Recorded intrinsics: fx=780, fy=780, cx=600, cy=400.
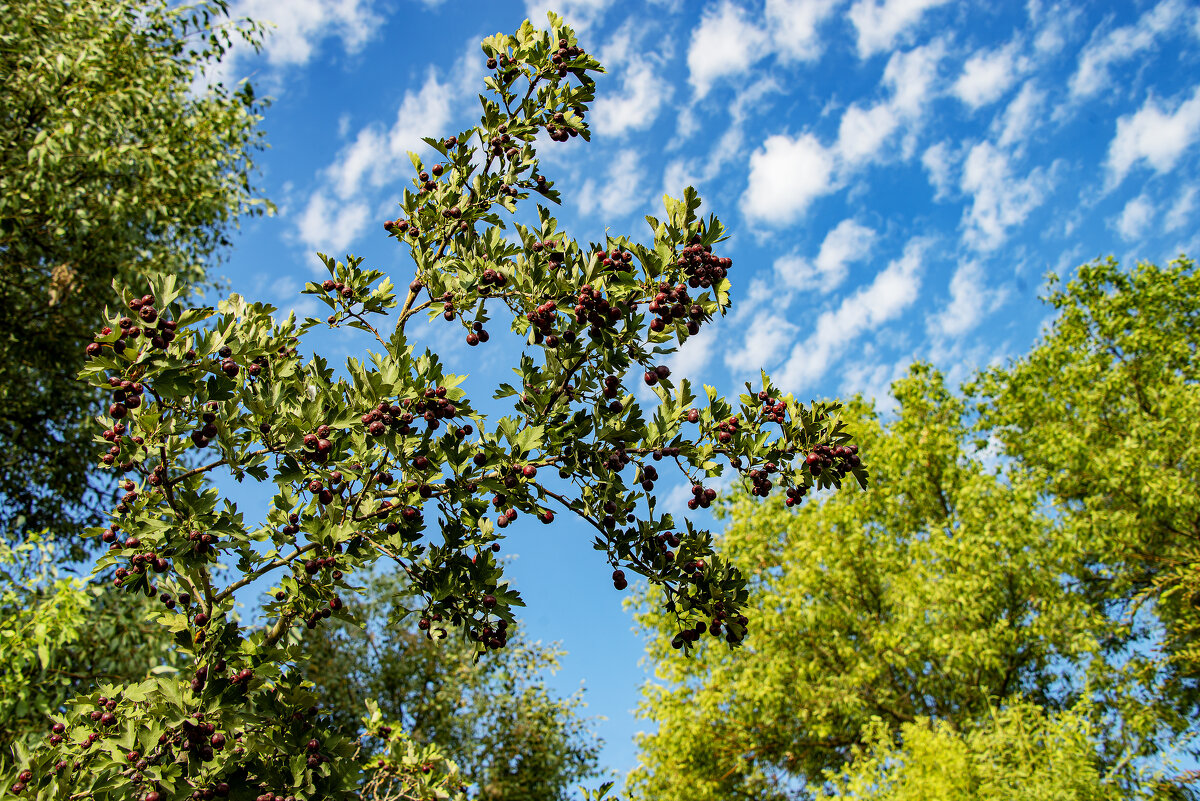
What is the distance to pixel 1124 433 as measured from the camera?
19094mm

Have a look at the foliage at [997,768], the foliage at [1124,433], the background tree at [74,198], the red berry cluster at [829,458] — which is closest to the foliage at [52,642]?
the background tree at [74,198]

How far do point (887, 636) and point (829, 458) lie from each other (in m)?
13.8

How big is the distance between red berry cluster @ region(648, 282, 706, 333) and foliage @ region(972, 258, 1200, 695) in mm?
15352

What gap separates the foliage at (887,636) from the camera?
16188 millimetres

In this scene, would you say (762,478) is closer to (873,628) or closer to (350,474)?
(350,474)

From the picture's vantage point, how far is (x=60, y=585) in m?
9.25

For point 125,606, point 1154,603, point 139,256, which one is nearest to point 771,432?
point 125,606

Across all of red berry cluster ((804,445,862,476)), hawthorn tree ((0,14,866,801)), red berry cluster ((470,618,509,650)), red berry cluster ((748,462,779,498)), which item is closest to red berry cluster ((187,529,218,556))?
hawthorn tree ((0,14,866,801))

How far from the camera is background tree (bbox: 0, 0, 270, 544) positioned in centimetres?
1195

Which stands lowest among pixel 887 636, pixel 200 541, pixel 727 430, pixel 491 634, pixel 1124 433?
pixel 200 541

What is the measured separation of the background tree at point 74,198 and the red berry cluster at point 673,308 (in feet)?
33.4

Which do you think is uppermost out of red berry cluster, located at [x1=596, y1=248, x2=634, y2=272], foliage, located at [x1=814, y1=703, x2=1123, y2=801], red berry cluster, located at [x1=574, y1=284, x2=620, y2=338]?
foliage, located at [x1=814, y1=703, x2=1123, y2=801]

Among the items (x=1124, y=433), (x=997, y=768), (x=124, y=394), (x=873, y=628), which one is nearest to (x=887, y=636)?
(x=873, y=628)

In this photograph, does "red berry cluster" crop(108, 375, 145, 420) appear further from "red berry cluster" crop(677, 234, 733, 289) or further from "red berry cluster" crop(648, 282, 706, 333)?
"red berry cluster" crop(677, 234, 733, 289)
